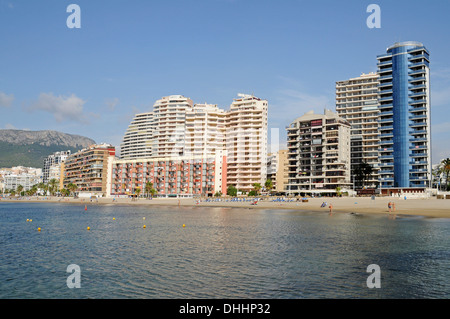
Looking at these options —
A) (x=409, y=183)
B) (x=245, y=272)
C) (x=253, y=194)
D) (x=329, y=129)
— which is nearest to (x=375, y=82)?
(x=329, y=129)

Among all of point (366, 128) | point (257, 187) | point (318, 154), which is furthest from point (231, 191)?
point (366, 128)

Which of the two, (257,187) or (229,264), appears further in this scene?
(257,187)

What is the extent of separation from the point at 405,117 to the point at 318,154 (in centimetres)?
4209

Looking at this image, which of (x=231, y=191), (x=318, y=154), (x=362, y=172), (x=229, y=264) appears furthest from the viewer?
(x=231, y=191)

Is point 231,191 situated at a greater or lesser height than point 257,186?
lesser

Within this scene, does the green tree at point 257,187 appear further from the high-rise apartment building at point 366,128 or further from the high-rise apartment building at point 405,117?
the high-rise apartment building at point 405,117

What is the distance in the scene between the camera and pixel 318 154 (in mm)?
176500

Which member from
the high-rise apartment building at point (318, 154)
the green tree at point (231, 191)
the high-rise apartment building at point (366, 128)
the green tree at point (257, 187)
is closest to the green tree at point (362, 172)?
the high-rise apartment building at point (366, 128)

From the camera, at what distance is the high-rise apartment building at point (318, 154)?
561ft

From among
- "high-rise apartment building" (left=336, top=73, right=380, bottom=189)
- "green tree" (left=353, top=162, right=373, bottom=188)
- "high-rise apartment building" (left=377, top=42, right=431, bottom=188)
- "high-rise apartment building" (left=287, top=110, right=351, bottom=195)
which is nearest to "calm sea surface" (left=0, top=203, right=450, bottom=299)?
"high-rise apartment building" (left=287, top=110, right=351, bottom=195)

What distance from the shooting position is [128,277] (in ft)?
81.6

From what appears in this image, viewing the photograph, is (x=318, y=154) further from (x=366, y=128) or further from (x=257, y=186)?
(x=257, y=186)

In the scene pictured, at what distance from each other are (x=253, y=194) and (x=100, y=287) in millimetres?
167302
